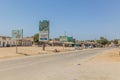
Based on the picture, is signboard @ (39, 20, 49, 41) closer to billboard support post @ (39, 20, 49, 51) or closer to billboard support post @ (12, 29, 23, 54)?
billboard support post @ (39, 20, 49, 51)

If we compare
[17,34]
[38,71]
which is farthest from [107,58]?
[17,34]

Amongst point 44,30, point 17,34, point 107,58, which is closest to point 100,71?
point 107,58

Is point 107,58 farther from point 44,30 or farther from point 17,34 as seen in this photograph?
point 44,30

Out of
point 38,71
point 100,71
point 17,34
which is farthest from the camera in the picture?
point 17,34

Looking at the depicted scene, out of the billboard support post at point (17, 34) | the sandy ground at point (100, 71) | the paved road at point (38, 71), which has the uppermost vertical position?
the billboard support post at point (17, 34)

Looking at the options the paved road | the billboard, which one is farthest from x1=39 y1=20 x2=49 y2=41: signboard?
the paved road

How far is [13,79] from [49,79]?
184 centimetres

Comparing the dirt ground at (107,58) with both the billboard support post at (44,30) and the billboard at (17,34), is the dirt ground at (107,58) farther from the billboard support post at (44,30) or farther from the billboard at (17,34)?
the billboard support post at (44,30)

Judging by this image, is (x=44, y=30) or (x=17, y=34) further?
(x=44, y=30)

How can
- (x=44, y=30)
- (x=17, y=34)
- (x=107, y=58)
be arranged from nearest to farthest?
1. (x=107, y=58)
2. (x=17, y=34)
3. (x=44, y=30)

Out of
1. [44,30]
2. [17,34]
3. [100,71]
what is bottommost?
[100,71]

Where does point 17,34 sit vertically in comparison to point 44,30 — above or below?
below

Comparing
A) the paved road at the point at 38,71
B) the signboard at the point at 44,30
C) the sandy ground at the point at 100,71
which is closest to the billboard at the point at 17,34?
the signboard at the point at 44,30

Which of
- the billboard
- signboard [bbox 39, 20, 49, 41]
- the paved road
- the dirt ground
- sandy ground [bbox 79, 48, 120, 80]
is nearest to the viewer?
the paved road
